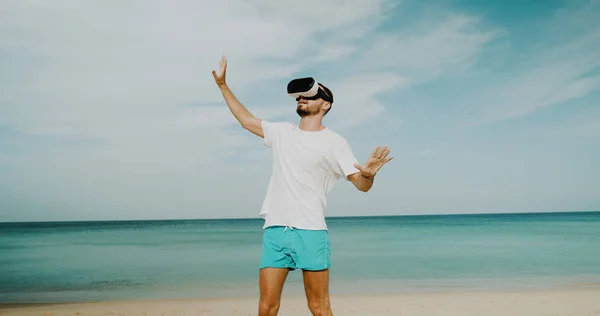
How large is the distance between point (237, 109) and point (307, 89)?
1.62 feet

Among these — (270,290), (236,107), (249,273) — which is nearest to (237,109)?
(236,107)

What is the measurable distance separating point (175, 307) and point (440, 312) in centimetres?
399

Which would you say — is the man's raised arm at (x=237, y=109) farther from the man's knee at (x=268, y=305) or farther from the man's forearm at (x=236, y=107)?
the man's knee at (x=268, y=305)

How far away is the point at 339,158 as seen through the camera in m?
2.97

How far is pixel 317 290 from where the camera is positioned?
2.97 meters

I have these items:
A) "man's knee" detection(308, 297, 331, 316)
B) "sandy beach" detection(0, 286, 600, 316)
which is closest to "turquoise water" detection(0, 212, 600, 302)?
"sandy beach" detection(0, 286, 600, 316)

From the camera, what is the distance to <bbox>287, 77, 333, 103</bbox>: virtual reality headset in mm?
2980

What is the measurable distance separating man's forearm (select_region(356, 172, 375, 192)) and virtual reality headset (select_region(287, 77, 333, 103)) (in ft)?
1.64

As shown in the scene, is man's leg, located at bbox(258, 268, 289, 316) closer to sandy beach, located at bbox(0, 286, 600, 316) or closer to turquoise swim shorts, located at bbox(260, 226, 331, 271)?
→ turquoise swim shorts, located at bbox(260, 226, 331, 271)

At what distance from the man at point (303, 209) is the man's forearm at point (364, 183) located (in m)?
0.01

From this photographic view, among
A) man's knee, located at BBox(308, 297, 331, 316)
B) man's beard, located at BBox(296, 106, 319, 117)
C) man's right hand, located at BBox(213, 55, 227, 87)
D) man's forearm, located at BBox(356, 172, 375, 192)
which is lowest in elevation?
man's knee, located at BBox(308, 297, 331, 316)

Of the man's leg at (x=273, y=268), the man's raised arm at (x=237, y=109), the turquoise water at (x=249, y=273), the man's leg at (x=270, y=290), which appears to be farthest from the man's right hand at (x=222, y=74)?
the turquoise water at (x=249, y=273)

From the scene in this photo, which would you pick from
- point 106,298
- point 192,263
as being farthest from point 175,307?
point 192,263

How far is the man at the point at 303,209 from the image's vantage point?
2941 millimetres
